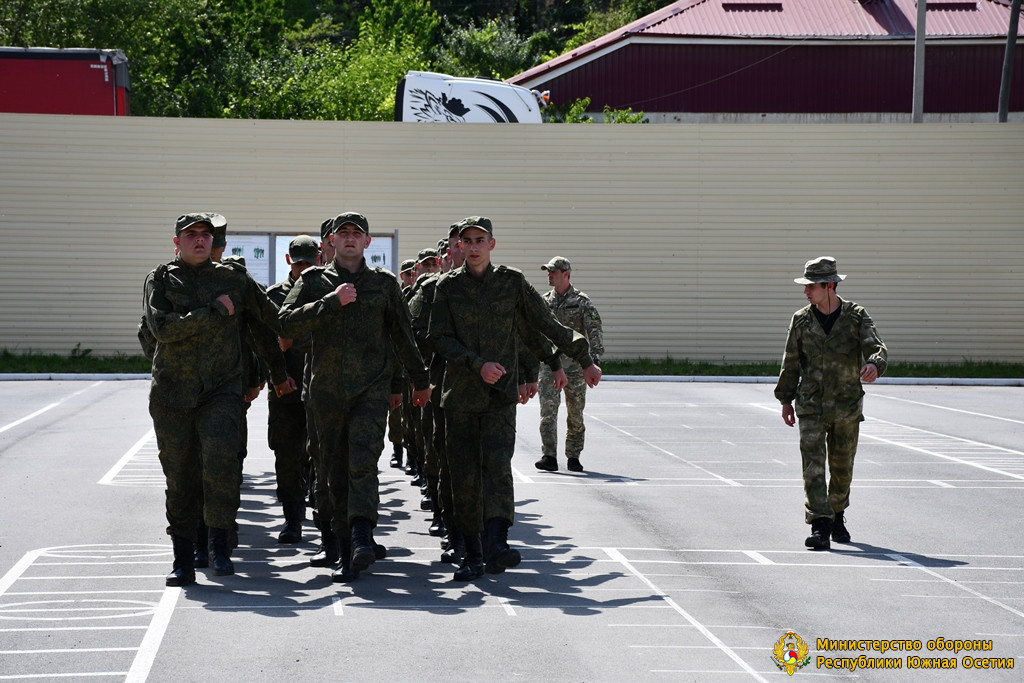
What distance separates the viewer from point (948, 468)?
1425 centimetres

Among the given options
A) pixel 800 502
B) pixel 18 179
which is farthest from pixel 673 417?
pixel 18 179

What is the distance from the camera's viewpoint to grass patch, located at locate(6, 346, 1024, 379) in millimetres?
27453

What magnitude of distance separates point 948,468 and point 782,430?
3891mm

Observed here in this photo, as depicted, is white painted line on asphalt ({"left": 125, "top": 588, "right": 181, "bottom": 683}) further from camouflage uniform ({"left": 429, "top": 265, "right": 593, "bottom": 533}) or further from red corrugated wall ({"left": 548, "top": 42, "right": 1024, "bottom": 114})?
red corrugated wall ({"left": 548, "top": 42, "right": 1024, "bottom": 114})

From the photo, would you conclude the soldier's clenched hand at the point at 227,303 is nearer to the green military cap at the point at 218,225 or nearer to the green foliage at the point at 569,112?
the green military cap at the point at 218,225

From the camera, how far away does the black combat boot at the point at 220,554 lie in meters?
8.43

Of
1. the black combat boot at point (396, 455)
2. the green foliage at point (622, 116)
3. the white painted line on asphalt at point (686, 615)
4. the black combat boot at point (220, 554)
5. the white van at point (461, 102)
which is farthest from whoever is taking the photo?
the green foliage at point (622, 116)

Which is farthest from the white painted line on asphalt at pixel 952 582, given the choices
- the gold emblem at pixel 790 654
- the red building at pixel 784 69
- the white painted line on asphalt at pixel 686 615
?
the red building at pixel 784 69

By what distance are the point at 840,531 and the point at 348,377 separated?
382 centimetres

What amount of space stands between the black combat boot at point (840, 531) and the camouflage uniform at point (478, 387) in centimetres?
266

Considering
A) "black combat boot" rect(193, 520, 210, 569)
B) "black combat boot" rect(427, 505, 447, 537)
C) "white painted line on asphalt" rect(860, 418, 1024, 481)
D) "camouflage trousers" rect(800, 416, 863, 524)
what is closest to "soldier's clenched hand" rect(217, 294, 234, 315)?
"black combat boot" rect(193, 520, 210, 569)

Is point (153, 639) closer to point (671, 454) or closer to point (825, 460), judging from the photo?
point (825, 460)

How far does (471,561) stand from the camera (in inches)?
332

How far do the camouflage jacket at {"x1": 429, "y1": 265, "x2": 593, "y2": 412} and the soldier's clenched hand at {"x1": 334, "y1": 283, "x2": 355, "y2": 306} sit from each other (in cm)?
76
